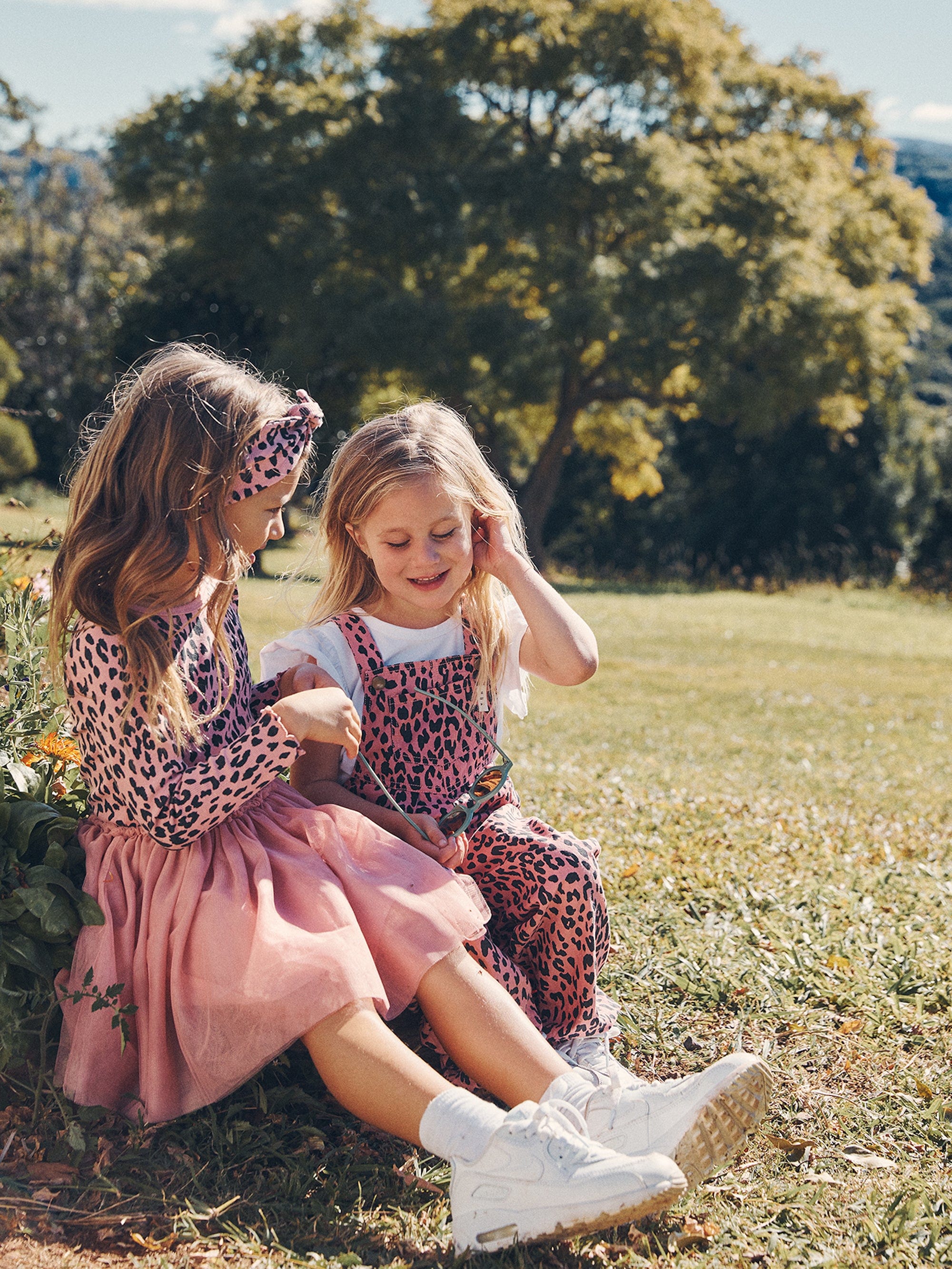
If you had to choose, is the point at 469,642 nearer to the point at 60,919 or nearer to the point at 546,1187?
the point at 60,919

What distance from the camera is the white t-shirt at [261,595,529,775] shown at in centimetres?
276

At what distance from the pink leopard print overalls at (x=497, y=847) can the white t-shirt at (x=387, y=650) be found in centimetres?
2

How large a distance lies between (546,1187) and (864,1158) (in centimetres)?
85

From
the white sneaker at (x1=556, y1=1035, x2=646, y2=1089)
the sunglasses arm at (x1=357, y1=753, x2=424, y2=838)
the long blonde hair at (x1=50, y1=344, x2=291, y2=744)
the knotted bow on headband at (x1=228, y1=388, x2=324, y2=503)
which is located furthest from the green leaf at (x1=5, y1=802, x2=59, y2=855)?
the white sneaker at (x1=556, y1=1035, x2=646, y2=1089)

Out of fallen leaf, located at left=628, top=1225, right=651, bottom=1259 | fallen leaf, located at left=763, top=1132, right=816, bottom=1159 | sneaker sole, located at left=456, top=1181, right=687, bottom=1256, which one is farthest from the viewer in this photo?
fallen leaf, located at left=763, top=1132, right=816, bottom=1159

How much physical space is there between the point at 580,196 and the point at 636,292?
91.0 inches

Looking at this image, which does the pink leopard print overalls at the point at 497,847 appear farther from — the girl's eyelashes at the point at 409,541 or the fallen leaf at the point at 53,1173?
the fallen leaf at the point at 53,1173

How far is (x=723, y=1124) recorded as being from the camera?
2174 millimetres

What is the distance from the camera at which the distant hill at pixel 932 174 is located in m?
97.9

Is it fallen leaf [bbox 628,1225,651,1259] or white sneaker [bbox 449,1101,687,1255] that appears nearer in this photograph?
white sneaker [bbox 449,1101,687,1255]

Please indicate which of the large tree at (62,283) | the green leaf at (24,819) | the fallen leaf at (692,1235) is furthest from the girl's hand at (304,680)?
the large tree at (62,283)

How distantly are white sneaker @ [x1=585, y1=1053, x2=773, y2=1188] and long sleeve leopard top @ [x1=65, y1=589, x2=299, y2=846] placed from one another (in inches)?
36.5

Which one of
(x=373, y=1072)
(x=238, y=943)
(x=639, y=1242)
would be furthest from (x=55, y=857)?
A: (x=639, y=1242)

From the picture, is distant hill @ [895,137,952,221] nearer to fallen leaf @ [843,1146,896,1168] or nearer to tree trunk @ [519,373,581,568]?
tree trunk @ [519,373,581,568]
